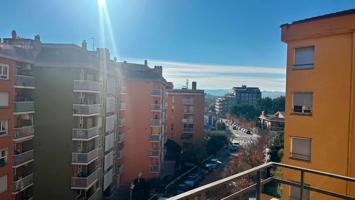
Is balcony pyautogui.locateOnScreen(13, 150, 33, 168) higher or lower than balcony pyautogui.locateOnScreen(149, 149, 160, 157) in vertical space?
higher

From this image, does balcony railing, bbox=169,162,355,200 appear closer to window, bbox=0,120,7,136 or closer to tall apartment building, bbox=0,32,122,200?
window, bbox=0,120,7,136

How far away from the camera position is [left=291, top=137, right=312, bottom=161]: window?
10.3 m

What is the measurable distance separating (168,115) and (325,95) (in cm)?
3397

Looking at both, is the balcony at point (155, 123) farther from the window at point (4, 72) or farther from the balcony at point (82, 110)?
the window at point (4, 72)

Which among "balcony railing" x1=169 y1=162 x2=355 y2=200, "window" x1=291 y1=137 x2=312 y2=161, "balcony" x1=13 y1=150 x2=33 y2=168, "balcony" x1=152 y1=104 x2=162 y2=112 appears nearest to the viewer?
"balcony railing" x1=169 y1=162 x2=355 y2=200

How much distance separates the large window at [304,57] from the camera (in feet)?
34.1

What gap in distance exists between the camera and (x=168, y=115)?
142ft

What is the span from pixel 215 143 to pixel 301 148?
3283 cm

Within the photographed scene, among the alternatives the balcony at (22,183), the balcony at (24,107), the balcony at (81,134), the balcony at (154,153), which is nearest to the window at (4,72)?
the balcony at (24,107)

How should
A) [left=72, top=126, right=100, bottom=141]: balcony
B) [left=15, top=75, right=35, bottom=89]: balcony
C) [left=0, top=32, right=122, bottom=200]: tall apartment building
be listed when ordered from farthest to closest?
[left=72, top=126, right=100, bottom=141]: balcony < [left=0, top=32, right=122, bottom=200]: tall apartment building < [left=15, top=75, right=35, bottom=89]: balcony

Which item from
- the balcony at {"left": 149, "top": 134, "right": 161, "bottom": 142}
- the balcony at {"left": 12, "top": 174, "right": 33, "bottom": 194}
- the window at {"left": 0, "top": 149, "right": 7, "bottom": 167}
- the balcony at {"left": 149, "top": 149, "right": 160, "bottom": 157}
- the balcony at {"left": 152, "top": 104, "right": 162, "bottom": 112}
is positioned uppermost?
the balcony at {"left": 152, "top": 104, "right": 162, "bottom": 112}

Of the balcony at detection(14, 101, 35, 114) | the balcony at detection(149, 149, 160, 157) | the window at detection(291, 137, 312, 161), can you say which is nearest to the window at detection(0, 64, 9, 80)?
the balcony at detection(14, 101, 35, 114)

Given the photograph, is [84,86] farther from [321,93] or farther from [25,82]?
[321,93]

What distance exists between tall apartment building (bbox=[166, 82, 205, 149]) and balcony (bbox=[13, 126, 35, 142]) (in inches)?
1042
